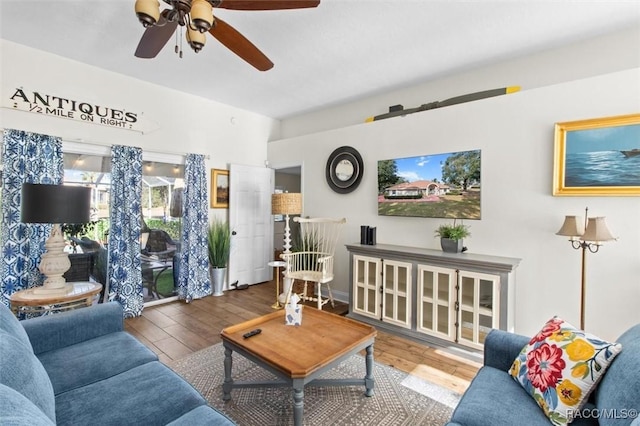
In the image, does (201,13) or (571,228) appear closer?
(201,13)

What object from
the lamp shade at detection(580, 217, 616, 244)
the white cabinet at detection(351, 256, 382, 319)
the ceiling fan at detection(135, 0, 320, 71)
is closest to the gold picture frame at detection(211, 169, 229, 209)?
the white cabinet at detection(351, 256, 382, 319)

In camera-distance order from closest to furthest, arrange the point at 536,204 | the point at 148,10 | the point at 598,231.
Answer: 1. the point at 148,10
2. the point at 598,231
3. the point at 536,204

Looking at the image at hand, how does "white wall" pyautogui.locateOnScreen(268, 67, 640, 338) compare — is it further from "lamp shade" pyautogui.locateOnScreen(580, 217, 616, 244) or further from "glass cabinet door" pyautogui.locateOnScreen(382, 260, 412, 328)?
"glass cabinet door" pyautogui.locateOnScreen(382, 260, 412, 328)

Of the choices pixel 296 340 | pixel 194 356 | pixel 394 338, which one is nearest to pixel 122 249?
pixel 194 356

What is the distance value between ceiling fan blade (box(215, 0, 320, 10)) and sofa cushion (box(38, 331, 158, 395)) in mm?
2092

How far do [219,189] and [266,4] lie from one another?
3459 mm

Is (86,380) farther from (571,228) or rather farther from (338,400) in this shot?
(571,228)

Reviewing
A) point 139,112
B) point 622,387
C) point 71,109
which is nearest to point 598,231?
point 622,387

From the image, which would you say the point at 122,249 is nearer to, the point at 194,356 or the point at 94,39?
the point at 194,356

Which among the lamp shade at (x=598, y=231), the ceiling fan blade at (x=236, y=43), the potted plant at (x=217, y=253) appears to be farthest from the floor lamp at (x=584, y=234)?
the potted plant at (x=217, y=253)

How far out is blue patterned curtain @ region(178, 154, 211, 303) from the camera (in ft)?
14.4

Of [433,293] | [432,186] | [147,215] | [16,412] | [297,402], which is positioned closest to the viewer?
[16,412]

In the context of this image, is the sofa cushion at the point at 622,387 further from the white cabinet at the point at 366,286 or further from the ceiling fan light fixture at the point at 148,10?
the ceiling fan light fixture at the point at 148,10

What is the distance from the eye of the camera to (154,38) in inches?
82.3
